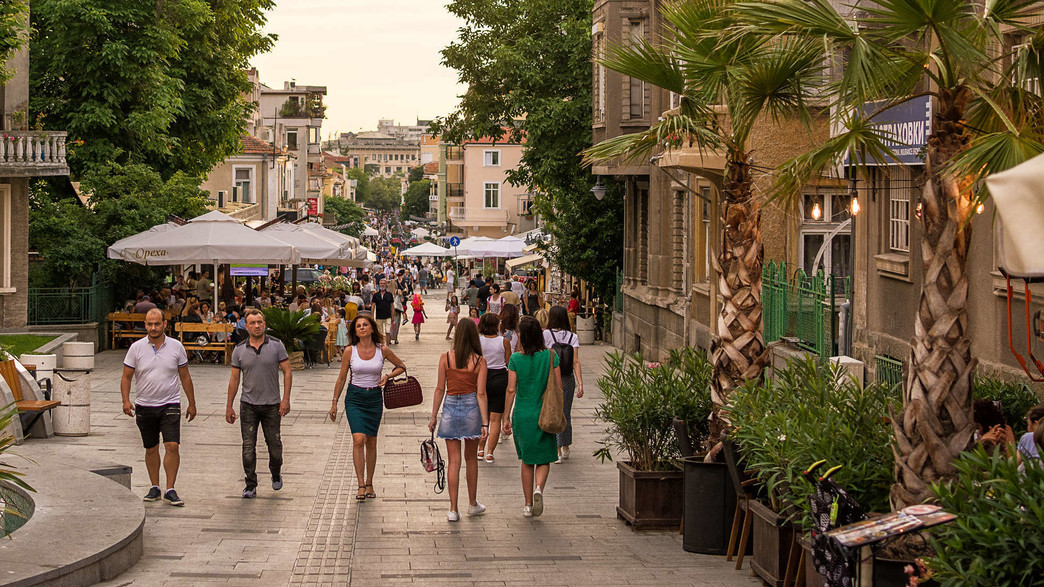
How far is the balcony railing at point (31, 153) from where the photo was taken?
963 inches

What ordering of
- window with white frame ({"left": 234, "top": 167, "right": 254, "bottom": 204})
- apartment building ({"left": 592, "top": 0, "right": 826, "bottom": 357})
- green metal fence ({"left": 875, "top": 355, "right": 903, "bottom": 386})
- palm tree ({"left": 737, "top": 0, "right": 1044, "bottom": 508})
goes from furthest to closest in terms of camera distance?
window with white frame ({"left": 234, "top": 167, "right": 254, "bottom": 204}) < apartment building ({"left": 592, "top": 0, "right": 826, "bottom": 357}) < green metal fence ({"left": 875, "top": 355, "right": 903, "bottom": 386}) < palm tree ({"left": 737, "top": 0, "right": 1044, "bottom": 508})

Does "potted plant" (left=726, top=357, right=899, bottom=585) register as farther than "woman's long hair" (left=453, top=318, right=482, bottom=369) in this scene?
No

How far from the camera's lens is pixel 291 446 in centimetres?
1504

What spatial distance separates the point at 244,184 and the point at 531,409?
54.1m

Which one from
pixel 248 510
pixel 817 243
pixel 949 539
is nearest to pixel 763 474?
pixel 949 539

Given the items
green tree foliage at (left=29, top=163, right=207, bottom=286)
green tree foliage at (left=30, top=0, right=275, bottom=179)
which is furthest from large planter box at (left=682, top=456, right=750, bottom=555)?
green tree foliage at (left=30, top=0, right=275, bottom=179)

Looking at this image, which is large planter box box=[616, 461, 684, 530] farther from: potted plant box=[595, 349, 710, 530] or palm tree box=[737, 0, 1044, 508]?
palm tree box=[737, 0, 1044, 508]

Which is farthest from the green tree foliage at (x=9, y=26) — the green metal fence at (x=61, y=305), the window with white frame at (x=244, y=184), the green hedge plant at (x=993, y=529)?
the window with white frame at (x=244, y=184)

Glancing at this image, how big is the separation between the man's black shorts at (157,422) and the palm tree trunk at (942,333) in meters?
6.55

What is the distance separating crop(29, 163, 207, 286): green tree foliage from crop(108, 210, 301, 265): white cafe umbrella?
2285 millimetres

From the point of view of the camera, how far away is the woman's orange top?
10.9 metres

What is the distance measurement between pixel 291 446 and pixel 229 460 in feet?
4.79

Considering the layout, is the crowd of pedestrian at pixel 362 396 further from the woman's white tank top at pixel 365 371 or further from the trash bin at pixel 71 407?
the trash bin at pixel 71 407

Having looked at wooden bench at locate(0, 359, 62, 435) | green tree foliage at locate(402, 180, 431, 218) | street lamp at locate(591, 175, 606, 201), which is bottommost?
wooden bench at locate(0, 359, 62, 435)
